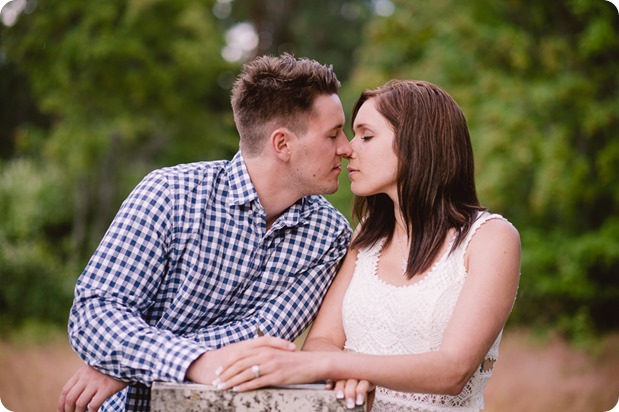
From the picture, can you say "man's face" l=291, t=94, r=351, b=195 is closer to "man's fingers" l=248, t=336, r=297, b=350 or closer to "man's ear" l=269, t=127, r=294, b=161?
"man's ear" l=269, t=127, r=294, b=161

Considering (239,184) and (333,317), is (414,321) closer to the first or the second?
(333,317)

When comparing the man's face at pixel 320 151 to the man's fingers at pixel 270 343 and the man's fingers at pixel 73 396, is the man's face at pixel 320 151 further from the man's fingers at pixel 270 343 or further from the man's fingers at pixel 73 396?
the man's fingers at pixel 73 396

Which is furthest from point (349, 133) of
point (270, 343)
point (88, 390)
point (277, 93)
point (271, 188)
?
point (270, 343)

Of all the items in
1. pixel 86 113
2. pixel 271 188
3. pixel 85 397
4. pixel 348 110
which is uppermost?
pixel 348 110

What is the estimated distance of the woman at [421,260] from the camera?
238cm

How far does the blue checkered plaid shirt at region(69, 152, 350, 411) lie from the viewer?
91.7 inches

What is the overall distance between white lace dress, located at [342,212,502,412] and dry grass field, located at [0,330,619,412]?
14.9 ft

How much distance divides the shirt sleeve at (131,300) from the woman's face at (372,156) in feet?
2.50

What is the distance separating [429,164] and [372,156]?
226 millimetres

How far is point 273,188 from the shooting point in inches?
113

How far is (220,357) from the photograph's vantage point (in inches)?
85.9

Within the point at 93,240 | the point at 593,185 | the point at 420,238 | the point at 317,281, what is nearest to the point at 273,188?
the point at 317,281

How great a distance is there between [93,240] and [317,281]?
33.0 ft

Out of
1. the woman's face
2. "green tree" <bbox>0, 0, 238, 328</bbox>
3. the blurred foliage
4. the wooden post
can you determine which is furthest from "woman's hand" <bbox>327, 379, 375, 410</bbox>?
"green tree" <bbox>0, 0, 238, 328</bbox>
